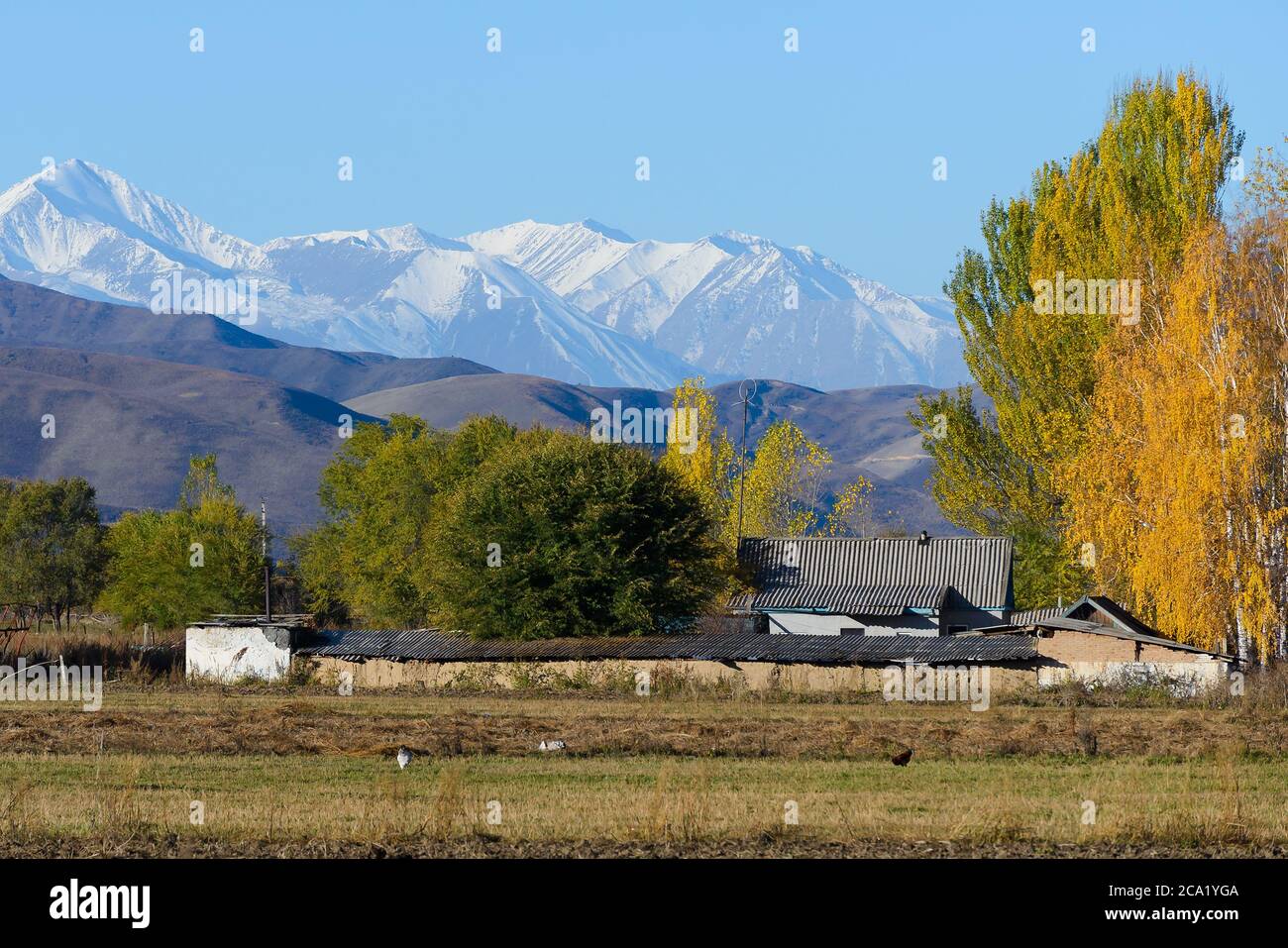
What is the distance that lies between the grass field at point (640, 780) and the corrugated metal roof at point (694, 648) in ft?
25.4

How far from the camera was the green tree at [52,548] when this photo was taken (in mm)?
107250

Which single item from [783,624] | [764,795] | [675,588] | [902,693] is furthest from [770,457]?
[764,795]

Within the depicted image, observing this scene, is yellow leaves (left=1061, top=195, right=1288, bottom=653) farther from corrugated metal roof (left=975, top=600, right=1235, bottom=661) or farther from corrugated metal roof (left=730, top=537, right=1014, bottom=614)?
corrugated metal roof (left=730, top=537, right=1014, bottom=614)

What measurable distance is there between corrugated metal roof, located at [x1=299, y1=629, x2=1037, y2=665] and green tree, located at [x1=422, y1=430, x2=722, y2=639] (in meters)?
1.09

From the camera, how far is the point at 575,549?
56.0 meters

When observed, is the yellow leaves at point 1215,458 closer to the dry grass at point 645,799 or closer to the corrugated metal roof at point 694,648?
the corrugated metal roof at point 694,648

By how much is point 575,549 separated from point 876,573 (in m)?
15.7

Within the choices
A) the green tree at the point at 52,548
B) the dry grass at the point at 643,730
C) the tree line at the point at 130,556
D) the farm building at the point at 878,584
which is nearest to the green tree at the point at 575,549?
the farm building at the point at 878,584

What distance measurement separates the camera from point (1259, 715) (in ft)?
120

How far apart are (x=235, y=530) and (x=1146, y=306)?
55.3 m

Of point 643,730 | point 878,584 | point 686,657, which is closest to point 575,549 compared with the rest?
point 686,657
